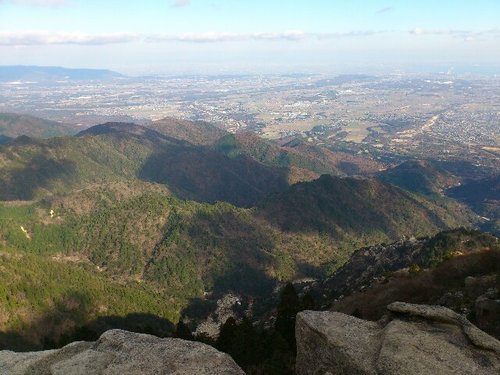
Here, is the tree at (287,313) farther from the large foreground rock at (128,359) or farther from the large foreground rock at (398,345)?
the large foreground rock at (128,359)

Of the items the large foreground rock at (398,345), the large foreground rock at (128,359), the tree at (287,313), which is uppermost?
the large foreground rock at (398,345)

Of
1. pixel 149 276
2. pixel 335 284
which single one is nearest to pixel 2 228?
pixel 149 276

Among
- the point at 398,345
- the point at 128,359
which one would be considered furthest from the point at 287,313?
the point at 398,345

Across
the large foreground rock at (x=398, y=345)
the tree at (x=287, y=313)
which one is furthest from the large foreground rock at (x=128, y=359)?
the tree at (x=287, y=313)

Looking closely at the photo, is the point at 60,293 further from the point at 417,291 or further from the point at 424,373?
the point at 424,373

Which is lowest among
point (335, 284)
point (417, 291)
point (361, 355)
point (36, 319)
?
point (36, 319)

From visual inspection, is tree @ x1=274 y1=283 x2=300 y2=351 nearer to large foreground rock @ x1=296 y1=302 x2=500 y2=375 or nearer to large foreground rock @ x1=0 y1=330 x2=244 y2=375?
large foreground rock @ x1=296 y1=302 x2=500 y2=375

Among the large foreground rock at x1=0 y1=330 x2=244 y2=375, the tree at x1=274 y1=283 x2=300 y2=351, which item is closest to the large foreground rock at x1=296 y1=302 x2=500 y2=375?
the large foreground rock at x1=0 y1=330 x2=244 y2=375

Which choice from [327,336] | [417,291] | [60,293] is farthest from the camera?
[60,293]
